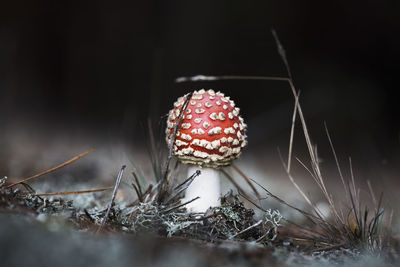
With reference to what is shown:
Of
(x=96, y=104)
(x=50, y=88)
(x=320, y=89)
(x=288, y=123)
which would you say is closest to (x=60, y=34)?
(x=50, y=88)

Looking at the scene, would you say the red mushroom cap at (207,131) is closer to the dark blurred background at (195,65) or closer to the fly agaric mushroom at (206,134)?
the fly agaric mushroom at (206,134)

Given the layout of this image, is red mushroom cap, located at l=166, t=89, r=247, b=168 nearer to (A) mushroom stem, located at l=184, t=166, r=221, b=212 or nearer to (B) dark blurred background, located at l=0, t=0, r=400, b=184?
(A) mushroom stem, located at l=184, t=166, r=221, b=212

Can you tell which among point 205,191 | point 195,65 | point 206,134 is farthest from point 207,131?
point 195,65

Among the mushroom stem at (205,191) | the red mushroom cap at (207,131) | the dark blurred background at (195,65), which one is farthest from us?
the dark blurred background at (195,65)

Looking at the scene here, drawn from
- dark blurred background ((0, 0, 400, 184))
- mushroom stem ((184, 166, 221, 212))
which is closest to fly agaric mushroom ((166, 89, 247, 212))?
mushroom stem ((184, 166, 221, 212))

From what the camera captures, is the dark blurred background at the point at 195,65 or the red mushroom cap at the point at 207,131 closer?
the red mushroom cap at the point at 207,131

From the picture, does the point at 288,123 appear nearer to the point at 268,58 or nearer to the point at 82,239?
the point at 268,58

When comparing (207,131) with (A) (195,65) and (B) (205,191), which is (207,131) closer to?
(B) (205,191)

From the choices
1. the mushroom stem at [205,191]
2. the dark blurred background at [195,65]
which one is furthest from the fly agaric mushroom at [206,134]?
the dark blurred background at [195,65]
